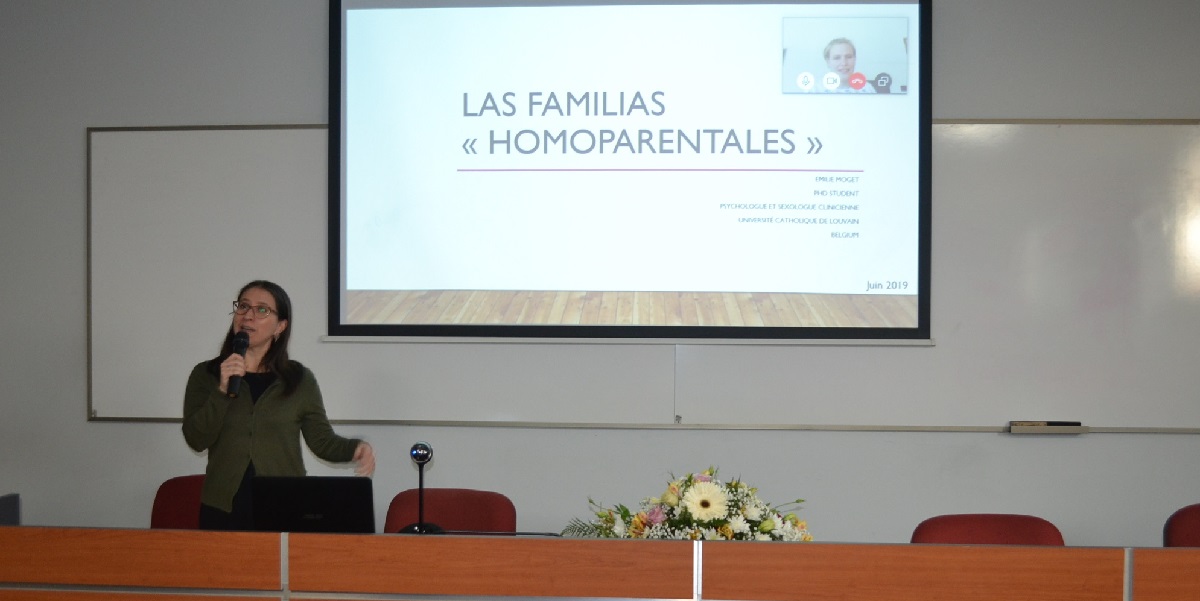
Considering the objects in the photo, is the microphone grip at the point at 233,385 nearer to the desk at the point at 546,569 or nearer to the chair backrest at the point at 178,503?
the desk at the point at 546,569

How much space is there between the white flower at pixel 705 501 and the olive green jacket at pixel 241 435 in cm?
111

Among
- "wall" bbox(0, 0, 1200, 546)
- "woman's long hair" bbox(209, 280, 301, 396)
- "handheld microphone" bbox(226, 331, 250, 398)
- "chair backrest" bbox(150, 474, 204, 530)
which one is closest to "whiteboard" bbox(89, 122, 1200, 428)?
"wall" bbox(0, 0, 1200, 546)

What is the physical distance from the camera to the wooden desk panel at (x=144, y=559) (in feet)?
6.31

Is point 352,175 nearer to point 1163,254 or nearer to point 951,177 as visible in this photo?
point 951,177

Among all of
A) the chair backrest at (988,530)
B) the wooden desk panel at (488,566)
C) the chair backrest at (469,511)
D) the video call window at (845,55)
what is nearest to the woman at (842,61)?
the video call window at (845,55)

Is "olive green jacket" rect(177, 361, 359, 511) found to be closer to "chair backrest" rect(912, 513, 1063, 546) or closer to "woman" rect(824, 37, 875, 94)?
"chair backrest" rect(912, 513, 1063, 546)

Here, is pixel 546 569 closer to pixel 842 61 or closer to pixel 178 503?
pixel 178 503

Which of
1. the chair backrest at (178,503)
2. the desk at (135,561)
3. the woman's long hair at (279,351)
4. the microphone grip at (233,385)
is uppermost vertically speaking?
the woman's long hair at (279,351)

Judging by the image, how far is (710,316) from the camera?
13.0ft

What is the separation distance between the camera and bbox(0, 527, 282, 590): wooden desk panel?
192cm

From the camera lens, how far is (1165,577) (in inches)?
70.4

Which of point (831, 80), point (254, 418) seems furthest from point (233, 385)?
point (831, 80)

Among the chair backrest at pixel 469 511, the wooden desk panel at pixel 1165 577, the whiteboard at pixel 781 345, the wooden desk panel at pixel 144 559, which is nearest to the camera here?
the wooden desk panel at pixel 1165 577

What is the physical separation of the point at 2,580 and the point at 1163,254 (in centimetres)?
400
